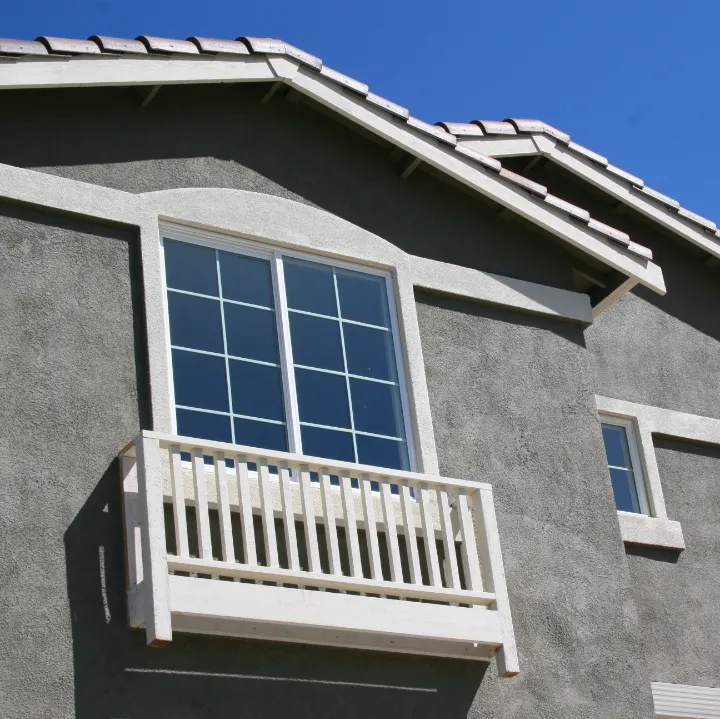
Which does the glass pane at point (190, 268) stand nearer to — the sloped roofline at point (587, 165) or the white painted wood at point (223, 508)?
the white painted wood at point (223, 508)

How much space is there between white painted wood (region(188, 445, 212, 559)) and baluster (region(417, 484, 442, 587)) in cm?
172

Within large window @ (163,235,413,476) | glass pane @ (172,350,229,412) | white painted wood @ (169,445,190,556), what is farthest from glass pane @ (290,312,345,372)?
white painted wood @ (169,445,190,556)

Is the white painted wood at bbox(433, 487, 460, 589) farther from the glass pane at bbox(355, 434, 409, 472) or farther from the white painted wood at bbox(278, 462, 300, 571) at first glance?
the white painted wood at bbox(278, 462, 300, 571)

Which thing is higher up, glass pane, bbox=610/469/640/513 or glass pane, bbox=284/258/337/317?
glass pane, bbox=284/258/337/317

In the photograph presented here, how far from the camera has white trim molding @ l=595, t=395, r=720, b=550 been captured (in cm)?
1307

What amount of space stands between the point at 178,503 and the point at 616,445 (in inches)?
222

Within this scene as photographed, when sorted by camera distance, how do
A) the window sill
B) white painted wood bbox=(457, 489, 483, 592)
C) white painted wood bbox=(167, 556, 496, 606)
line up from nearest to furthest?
white painted wood bbox=(167, 556, 496, 606)
white painted wood bbox=(457, 489, 483, 592)
the window sill

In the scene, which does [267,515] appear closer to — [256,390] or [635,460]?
[256,390]

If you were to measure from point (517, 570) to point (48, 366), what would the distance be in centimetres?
408

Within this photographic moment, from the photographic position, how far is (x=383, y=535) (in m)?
10.8

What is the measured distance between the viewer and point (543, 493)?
11820 millimetres

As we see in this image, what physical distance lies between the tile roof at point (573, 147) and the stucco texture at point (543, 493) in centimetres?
239

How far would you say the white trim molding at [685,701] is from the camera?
40.3 feet

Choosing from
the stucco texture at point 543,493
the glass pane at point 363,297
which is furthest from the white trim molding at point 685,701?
the glass pane at point 363,297
